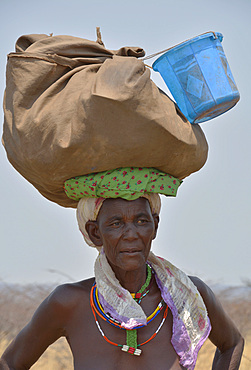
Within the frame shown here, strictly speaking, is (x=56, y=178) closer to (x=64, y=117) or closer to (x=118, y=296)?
(x=64, y=117)

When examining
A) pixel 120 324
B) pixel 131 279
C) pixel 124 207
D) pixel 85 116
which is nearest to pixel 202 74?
pixel 85 116

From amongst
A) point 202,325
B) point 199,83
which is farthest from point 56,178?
point 202,325

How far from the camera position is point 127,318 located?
10.1 feet

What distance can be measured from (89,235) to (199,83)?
100 cm

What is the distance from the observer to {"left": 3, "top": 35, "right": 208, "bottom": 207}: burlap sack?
2812mm

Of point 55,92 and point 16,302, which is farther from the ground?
point 55,92

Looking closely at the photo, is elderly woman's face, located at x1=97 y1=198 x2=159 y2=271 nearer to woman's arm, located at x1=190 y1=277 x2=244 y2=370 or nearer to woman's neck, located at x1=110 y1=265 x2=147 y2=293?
woman's neck, located at x1=110 y1=265 x2=147 y2=293

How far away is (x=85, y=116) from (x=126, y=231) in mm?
627

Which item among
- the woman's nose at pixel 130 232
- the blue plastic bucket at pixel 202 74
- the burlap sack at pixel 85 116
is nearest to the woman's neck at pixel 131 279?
the woman's nose at pixel 130 232

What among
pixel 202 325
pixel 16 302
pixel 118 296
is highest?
pixel 118 296

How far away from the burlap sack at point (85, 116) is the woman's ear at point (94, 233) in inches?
10.9

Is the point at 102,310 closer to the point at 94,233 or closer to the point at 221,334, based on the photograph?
the point at 94,233

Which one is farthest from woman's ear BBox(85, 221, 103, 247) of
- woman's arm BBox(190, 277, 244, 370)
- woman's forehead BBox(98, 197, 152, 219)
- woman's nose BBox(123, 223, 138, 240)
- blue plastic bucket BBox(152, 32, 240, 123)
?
blue plastic bucket BBox(152, 32, 240, 123)

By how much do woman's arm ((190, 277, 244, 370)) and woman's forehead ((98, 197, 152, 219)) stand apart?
2.17 feet
